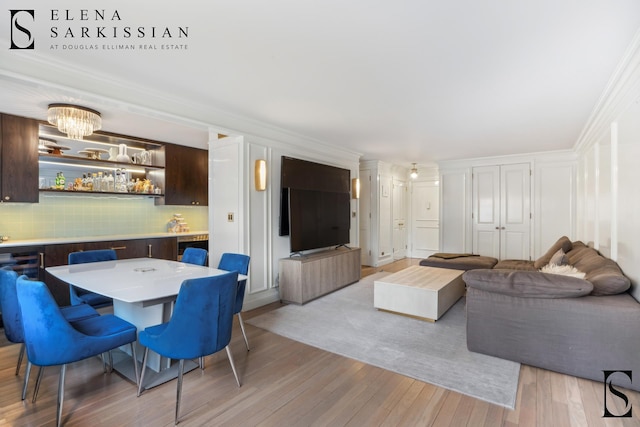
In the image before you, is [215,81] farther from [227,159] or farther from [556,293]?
[556,293]

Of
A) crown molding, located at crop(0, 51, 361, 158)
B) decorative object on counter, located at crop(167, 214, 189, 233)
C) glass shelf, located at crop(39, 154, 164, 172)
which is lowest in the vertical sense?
decorative object on counter, located at crop(167, 214, 189, 233)

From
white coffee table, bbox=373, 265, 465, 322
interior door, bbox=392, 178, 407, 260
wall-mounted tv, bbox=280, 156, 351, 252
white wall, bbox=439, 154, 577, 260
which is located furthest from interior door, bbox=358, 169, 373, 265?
white coffee table, bbox=373, 265, 465, 322

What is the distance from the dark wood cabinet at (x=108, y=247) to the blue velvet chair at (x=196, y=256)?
1597mm

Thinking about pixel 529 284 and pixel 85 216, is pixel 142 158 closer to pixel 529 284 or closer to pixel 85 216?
pixel 85 216

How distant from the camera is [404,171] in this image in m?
8.45

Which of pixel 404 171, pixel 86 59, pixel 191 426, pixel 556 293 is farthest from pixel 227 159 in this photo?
pixel 404 171

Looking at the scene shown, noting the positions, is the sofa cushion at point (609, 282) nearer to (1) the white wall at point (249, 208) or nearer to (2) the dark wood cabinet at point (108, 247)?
(1) the white wall at point (249, 208)

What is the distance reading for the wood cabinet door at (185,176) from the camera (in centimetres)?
521

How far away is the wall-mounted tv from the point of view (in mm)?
4453

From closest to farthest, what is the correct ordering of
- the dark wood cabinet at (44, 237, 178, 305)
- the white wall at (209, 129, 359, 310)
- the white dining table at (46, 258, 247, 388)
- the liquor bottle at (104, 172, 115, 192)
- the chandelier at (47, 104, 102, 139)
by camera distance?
the white dining table at (46, 258, 247, 388) < the chandelier at (47, 104, 102, 139) < the dark wood cabinet at (44, 237, 178, 305) < the white wall at (209, 129, 359, 310) < the liquor bottle at (104, 172, 115, 192)

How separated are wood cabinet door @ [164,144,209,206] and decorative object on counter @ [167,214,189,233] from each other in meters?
0.41

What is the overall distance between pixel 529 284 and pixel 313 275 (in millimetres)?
2655

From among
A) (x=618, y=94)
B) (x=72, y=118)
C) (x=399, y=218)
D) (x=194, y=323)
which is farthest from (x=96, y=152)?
(x=399, y=218)

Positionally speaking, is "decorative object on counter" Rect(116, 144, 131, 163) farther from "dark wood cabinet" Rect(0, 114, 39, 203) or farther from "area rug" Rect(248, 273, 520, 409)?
"area rug" Rect(248, 273, 520, 409)
